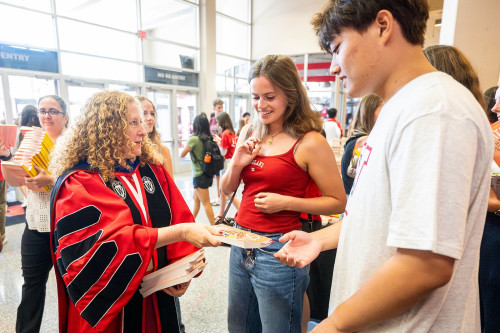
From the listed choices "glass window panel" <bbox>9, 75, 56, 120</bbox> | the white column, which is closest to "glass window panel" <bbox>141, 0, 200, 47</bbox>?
the white column

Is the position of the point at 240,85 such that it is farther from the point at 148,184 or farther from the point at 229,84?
the point at 148,184

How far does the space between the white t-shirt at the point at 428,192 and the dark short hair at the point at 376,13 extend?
0.13 meters

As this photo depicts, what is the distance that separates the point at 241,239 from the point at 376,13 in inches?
30.7

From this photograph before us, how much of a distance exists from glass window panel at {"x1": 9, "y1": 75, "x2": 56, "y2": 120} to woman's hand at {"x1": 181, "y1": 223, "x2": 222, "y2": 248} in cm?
576

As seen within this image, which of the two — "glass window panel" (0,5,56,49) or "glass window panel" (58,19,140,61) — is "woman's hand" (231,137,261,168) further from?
"glass window panel" (58,19,140,61)

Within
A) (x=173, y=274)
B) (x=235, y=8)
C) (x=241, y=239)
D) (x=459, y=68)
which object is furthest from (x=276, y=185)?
(x=235, y=8)

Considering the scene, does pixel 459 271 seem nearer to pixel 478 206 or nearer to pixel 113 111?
pixel 478 206

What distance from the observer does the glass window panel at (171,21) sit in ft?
25.1

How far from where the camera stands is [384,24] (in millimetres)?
616

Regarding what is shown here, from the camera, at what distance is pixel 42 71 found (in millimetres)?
5699

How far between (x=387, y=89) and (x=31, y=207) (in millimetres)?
2226

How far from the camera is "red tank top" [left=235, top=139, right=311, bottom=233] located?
4.35 ft

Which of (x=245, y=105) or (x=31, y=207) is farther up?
(x=245, y=105)

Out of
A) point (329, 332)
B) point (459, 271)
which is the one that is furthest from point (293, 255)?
point (459, 271)
